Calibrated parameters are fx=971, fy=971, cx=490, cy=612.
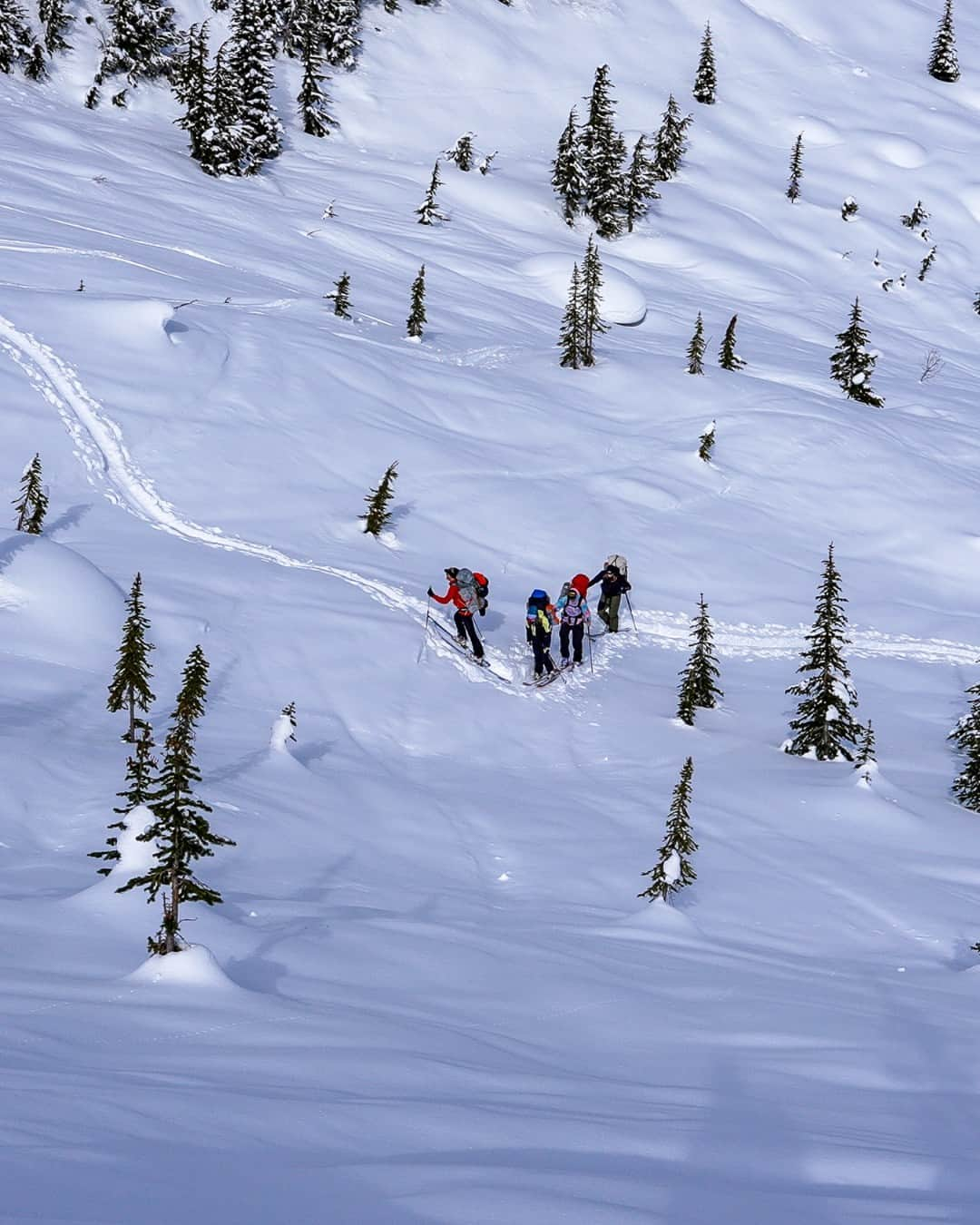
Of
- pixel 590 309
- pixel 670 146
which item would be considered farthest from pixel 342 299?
pixel 670 146

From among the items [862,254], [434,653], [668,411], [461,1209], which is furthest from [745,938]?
[862,254]

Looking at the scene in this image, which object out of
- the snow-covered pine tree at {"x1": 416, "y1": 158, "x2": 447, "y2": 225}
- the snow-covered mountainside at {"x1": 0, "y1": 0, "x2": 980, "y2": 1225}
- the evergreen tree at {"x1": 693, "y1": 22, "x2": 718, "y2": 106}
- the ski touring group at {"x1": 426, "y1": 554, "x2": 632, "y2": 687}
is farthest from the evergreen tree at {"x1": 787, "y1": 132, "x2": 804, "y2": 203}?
the ski touring group at {"x1": 426, "y1": 554, "x2": 632, "y2": 687}

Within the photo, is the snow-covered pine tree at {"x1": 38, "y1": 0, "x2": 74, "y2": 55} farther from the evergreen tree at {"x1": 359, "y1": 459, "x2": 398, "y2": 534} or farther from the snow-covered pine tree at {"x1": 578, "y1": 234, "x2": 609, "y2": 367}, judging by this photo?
the evergreen tree at {"x1": 359, "y1": 459, "x2": 398, "y2": 534}

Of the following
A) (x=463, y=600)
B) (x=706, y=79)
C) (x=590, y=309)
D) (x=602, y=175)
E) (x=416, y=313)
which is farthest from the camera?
(x=706, y=79)

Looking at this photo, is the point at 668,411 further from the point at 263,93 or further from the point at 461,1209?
the point at 263,93

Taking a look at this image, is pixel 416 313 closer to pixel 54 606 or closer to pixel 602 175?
pixel 54 606

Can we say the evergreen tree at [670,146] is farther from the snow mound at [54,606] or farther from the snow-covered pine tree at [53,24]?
the snow mound at [54,606]
